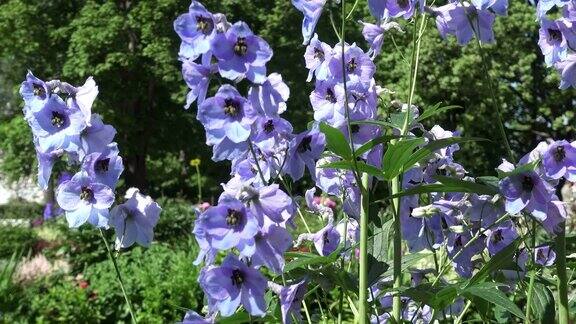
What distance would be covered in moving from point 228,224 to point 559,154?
2.40 feet

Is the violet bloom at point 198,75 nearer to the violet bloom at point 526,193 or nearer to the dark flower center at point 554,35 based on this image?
the violet bloom at point 526,193

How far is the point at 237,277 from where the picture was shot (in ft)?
4.30

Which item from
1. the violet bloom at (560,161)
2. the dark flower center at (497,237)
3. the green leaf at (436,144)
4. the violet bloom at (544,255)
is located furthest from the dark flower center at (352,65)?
the violet bloom at (544,255)

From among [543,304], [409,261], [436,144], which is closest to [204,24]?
[436,144]

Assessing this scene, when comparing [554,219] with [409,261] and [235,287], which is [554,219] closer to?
[409,261]

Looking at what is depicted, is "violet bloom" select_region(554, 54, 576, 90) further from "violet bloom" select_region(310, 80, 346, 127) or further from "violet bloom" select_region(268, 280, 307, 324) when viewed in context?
"violet bloom" select_region(268, 280, 307, 324)

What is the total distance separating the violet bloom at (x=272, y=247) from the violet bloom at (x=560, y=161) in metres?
0.59

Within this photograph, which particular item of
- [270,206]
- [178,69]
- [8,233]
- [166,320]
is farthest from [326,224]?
[178,69]

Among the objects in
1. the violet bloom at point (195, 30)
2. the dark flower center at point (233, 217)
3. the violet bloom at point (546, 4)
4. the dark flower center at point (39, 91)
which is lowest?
the dark flower center at point (39, 91)

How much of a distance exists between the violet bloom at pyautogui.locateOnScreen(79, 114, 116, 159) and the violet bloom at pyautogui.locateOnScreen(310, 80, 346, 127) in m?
0.44

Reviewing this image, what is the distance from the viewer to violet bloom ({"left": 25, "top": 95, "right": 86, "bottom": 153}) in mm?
1500

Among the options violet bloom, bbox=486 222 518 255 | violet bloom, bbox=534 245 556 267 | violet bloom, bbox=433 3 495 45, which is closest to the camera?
violet bloom, bbox=433 3 495 45

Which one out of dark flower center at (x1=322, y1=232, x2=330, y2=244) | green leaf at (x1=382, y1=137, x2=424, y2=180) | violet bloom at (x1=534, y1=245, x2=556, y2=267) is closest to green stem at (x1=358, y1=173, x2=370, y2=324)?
green leaf at (x1=382, y1=137, x2=424, y2=180)

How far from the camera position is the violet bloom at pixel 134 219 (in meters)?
1.58
